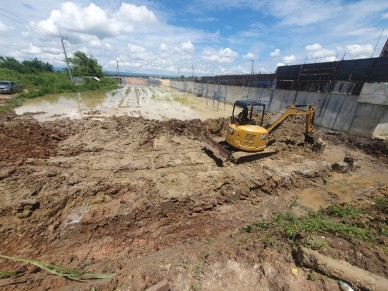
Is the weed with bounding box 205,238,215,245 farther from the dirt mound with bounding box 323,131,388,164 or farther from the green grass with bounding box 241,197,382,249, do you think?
the dirt mound with bounding box 323,131,388,164

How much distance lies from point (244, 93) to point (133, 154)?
21201mm

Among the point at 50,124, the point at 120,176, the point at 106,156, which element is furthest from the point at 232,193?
the point at 50,124

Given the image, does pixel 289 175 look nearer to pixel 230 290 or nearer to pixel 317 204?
pixel 317 204

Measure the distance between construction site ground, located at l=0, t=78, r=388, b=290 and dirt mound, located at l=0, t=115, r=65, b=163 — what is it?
4 cm

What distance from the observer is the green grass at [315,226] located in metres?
4.22

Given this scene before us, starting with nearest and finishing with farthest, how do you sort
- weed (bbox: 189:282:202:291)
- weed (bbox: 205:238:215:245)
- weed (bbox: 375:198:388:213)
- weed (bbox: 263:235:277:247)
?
weed (bbox: 189:282:202:291), weed (bbox: 263:235:277:247), weed (bbox: 205:238:215:245), weed (bbox: 375:198:388:213)

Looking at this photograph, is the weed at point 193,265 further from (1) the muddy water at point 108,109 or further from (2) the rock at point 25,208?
(1) the muddy water at point 108,109

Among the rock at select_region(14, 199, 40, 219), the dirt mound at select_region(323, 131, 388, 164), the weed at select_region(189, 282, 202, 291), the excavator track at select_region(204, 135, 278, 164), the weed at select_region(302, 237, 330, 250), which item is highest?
the weed at select_region(302, 237, 330, 250)

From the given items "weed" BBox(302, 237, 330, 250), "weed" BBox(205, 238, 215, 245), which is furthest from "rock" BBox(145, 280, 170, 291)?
"weed" BBox(302, 237, 330, 250)

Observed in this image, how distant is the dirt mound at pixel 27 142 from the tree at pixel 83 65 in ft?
157

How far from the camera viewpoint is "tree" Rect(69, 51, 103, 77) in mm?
50531

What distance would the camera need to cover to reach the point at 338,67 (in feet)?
46.8

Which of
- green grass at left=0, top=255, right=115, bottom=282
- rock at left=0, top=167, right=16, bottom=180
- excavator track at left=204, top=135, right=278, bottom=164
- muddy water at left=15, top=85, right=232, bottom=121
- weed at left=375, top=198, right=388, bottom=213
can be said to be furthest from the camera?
muddy water at left=15, top=85, right=232, bottom=121

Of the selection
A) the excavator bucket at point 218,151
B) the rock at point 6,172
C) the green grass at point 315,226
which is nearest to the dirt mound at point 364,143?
the green grass at point 315,226
